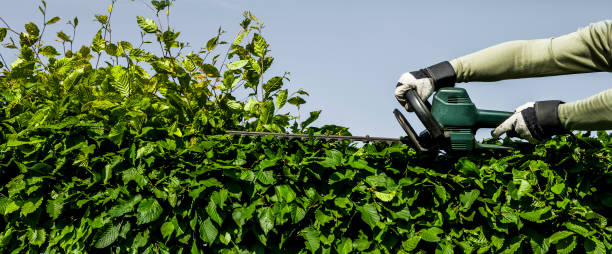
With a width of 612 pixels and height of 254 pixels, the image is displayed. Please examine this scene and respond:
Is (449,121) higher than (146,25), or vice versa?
(146,25)

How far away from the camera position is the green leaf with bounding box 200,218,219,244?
270cm

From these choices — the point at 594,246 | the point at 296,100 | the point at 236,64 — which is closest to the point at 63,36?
the point at 236,64

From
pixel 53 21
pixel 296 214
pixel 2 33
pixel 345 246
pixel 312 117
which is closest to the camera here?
pixel 296 214

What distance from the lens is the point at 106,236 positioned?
9.09 feet

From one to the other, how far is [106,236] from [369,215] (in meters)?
1.57

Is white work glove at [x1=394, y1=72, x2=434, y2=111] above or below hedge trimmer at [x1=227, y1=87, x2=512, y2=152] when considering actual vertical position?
above

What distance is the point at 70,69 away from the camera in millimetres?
3814

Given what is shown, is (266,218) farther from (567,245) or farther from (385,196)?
(567,245)

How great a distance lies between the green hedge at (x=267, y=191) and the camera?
107 inches

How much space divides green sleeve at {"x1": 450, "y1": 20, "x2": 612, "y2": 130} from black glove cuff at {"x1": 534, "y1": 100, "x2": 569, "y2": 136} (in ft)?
0.12

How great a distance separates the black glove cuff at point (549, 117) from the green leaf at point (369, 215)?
1.14 meters

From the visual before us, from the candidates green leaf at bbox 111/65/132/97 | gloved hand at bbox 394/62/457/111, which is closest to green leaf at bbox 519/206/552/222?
gloved hand at bbox 394/62/457/111

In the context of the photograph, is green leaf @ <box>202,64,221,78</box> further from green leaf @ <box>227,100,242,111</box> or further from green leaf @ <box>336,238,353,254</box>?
green leaf @ <box>336,238,353,254</box>

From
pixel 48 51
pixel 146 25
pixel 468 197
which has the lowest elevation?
pixel 468 197
